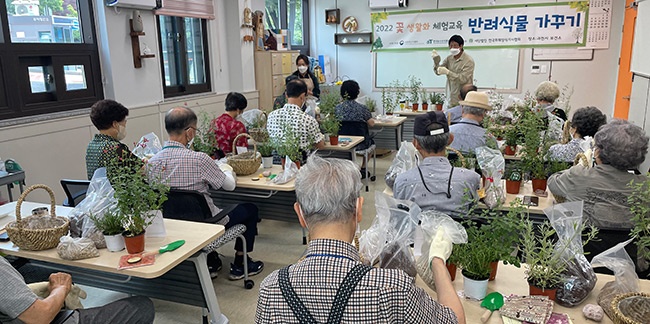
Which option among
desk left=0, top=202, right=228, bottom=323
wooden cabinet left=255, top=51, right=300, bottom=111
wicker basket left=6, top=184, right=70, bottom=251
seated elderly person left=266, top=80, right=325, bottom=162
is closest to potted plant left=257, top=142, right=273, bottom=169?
seated elderly person left=266, top=80, right=325, bottom=162

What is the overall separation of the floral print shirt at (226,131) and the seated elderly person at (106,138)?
116cm

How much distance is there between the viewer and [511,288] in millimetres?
1685

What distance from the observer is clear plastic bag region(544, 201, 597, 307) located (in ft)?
5.04

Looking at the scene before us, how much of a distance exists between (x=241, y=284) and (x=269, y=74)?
457 centimetres

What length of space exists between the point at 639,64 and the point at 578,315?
15.0ft

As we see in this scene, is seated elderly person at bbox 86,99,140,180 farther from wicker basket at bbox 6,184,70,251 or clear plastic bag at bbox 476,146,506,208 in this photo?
clear plastic bag at bbox 476,146,506,208

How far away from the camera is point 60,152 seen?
4234 mm

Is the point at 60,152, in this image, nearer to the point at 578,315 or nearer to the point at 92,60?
the point at 92,60

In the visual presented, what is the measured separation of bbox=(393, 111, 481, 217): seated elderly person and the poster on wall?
5.78m

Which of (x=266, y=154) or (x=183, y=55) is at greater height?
(x=183, y=55)

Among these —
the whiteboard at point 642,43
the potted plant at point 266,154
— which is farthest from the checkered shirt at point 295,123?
the whiteboard at point 642,43

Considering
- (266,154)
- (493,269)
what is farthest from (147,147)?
(493,269)

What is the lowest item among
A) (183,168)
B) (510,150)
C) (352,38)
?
(510,150)

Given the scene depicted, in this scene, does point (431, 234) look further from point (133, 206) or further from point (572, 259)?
point (133, 206)
